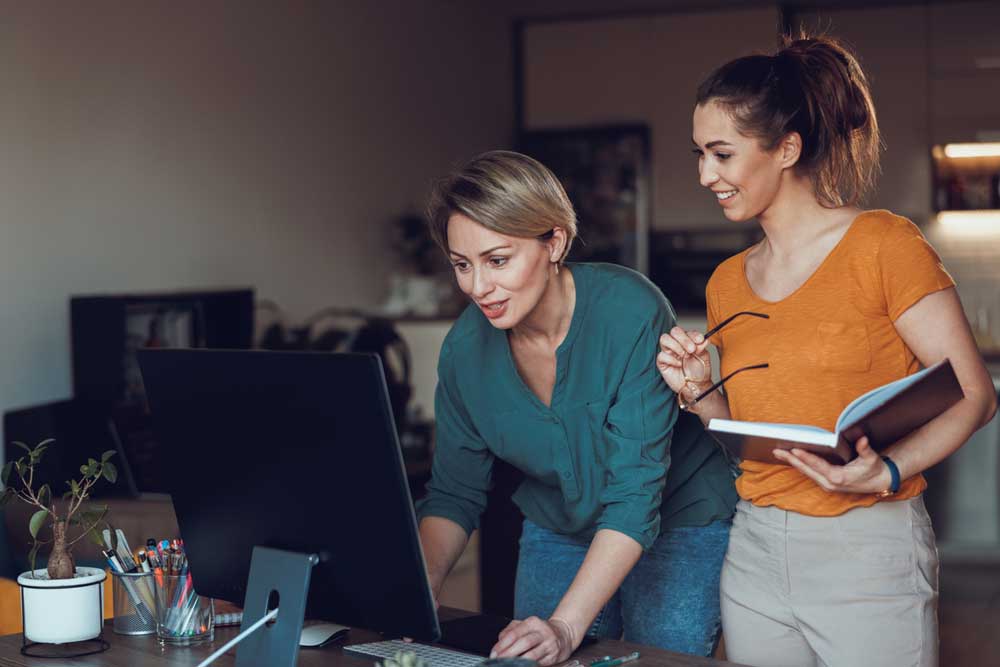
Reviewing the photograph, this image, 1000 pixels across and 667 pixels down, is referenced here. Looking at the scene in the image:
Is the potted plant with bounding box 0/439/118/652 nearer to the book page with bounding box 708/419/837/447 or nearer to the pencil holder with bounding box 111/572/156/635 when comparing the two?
the pencil holder with bounding box 111/572/156/635

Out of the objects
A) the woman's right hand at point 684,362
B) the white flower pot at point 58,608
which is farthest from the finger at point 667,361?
the white flower pot at point 58,608

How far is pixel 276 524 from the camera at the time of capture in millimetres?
1453

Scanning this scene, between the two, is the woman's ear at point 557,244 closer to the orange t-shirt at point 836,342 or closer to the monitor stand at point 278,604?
the orange t-shirt at point 836,342

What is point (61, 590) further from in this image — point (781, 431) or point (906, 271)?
point (906, 271)

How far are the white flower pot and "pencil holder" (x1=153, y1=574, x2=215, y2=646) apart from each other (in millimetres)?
89

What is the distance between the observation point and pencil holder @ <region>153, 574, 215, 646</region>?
5.37 feet

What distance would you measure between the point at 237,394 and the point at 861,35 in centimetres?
513

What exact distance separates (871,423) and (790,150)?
17.3 inches

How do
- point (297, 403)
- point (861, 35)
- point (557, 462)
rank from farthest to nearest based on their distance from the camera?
point (861, 35) < point (557, 462) < point (297, 403)

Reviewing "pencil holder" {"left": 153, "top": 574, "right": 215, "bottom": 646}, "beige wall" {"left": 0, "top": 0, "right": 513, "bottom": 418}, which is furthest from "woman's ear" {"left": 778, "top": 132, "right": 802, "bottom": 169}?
"beige wall" {"left": 0, "top": 0, "right": 513, "bottom": 418}

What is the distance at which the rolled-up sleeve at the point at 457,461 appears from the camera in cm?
188

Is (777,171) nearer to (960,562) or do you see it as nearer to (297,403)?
(297,403)

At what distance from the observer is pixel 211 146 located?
4020 mm

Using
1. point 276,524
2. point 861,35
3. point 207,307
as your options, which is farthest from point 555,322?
point 861,35
